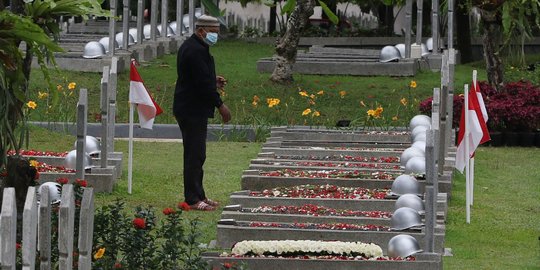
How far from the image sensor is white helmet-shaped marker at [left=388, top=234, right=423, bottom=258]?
11.6 m

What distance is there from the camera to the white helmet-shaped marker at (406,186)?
14594 millimetres

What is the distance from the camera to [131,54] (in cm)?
3166

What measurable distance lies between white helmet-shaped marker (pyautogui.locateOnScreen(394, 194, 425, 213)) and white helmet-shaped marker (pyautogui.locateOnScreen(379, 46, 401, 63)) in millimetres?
17871

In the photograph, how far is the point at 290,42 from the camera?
29.1 meters

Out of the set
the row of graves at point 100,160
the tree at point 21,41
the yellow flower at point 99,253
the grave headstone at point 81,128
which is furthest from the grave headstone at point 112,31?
the yellow flower at point 99,253

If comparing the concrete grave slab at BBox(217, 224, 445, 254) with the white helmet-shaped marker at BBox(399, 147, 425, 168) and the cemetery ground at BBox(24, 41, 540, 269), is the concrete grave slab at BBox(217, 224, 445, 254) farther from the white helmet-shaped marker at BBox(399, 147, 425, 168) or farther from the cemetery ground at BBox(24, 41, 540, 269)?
the white helmet-shaped marker at BBox(399, 147, 425, 168)

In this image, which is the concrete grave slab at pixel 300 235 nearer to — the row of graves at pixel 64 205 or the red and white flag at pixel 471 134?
the row of graves at pixel 64 205

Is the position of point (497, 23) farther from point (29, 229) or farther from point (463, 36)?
point (29, 229)

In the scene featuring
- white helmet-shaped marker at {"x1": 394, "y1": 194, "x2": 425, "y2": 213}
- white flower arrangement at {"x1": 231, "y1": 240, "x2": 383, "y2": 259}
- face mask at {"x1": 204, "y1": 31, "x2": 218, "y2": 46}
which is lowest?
white flower arrangement at {"x1": 231, "y1": 240, "x2": 383, "y2": 259}

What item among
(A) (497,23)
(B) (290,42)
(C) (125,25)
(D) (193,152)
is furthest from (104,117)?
(C) (125,25)

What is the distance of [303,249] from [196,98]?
3.47m

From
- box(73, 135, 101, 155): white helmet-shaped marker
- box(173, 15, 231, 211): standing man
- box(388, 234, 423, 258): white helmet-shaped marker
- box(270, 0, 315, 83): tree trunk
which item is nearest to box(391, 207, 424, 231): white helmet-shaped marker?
box(388, 234, 423, 258): white helmet-shaped marker

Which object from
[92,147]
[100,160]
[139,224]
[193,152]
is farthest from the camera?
[92,147]

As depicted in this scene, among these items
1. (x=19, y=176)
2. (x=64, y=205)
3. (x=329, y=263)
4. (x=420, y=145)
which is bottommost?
(x=329, y=263)
